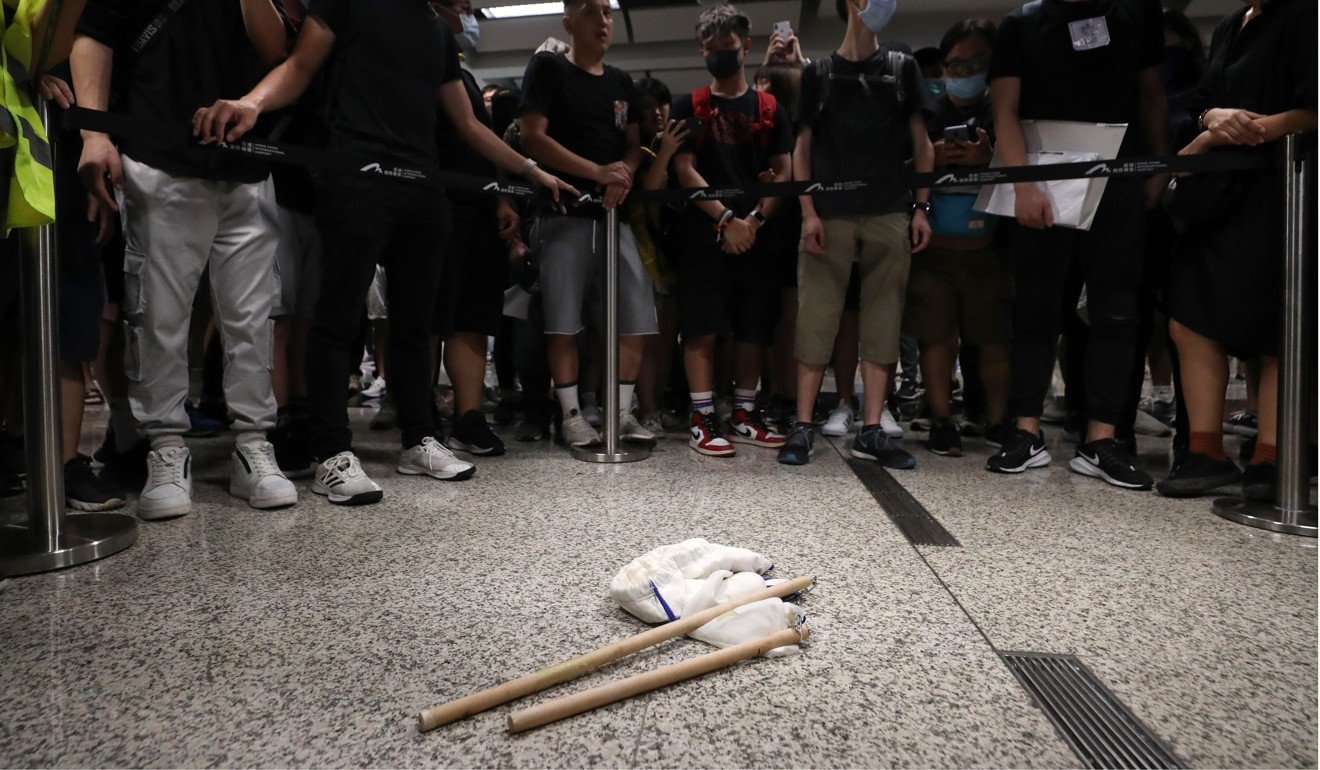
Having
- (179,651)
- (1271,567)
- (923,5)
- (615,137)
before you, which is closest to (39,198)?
(179,651)

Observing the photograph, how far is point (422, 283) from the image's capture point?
2.12 m

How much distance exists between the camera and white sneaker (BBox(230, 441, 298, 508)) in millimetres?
1784

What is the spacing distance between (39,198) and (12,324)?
1036 mm

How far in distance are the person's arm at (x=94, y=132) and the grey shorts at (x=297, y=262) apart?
536 mm

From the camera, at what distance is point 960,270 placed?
8.80 feet

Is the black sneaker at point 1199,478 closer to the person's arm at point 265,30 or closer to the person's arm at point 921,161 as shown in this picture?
the person's arm at point 921,161

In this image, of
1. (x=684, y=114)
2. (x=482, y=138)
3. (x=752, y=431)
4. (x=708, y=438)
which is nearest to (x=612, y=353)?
(x=708, y=438)

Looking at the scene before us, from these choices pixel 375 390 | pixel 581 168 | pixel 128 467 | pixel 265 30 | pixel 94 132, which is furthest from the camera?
pixel 375 390

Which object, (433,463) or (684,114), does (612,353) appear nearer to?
(433,463)

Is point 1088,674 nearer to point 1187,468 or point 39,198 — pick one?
point 1187,468

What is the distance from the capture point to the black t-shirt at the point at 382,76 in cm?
192

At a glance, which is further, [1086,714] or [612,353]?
[612,353]

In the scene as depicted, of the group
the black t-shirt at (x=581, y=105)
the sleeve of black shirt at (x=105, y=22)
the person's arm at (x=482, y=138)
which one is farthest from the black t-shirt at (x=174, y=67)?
the black t-shirt at (x=581, y=105)

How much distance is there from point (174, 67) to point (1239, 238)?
2.62 meters
